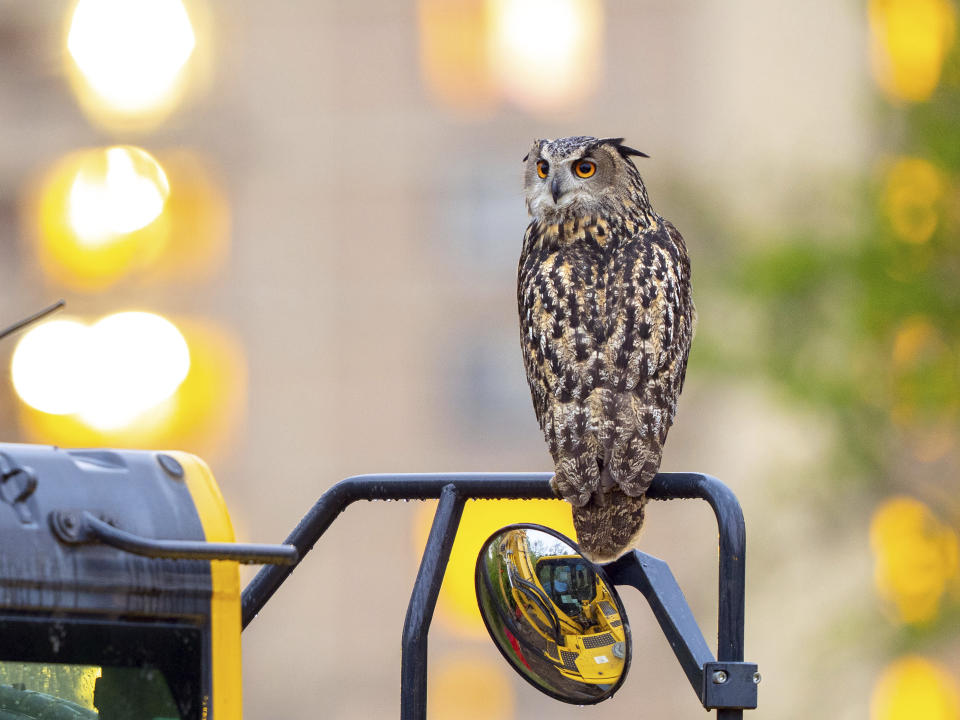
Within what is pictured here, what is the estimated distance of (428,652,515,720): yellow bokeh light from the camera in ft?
93.5

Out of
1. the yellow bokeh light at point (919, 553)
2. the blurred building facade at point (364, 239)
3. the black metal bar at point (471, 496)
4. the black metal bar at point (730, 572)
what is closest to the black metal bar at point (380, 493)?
the black metal bar at point (471, 496)

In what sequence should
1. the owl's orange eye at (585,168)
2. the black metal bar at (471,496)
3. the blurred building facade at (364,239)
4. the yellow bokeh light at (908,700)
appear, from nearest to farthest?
the black metal bar at (471,496) → the owl's orange eye at (585,168) → the yellow bokeh light at (908,700) → the blurred building facade at (364,239)

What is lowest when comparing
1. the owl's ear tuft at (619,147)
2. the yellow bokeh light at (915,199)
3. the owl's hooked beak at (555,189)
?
the yellow bokeh light at (915,199)

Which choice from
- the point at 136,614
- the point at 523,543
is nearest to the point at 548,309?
the point at 523,543

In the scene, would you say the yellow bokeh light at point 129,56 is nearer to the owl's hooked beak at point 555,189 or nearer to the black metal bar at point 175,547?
the owl's hooked beak at point 555,189

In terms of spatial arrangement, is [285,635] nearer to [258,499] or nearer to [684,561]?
[258,499]

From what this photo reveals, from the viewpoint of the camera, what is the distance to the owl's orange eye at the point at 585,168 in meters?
5.04

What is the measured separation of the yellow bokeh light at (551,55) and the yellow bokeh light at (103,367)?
684cm

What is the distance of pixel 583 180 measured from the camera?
5020 mm

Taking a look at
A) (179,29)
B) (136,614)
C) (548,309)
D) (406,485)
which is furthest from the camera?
(179,29)

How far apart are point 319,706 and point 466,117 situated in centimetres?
985

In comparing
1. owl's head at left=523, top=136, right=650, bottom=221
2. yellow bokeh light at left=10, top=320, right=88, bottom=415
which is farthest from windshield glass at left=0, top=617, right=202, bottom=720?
yellow bokeh light at left=10, top=320, right=88, bottom=415

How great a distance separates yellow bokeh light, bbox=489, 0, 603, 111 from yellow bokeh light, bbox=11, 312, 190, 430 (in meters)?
6.84

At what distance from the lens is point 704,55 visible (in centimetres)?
2925
